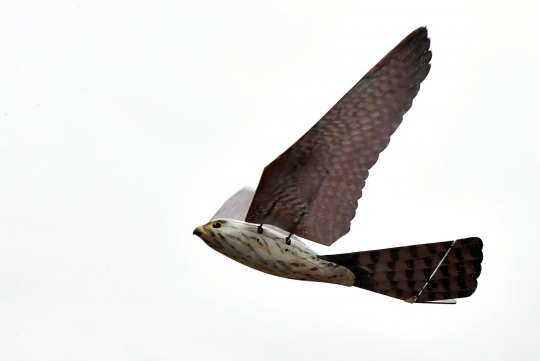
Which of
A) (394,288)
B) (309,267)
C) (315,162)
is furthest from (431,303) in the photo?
(315,162)

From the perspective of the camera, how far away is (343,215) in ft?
26.3

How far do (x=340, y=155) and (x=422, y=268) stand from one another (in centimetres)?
125

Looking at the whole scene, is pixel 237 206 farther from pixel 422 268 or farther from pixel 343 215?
pixel 422 268

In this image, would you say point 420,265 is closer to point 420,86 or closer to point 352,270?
point 352,270

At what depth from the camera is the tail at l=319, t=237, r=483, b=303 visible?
7.97 meters

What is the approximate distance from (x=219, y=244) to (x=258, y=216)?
0.48 metres

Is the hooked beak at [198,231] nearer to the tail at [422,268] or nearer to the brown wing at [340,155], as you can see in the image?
the brown wing at [340,155]

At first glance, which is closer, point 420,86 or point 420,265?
point 420,86

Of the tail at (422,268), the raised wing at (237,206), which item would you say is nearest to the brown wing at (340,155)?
the tail at (422,268)

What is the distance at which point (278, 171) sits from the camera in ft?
25.7

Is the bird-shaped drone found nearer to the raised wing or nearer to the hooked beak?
the hooked beak

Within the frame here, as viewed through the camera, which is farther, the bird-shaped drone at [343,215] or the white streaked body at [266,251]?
the white streaked body at [266,251]

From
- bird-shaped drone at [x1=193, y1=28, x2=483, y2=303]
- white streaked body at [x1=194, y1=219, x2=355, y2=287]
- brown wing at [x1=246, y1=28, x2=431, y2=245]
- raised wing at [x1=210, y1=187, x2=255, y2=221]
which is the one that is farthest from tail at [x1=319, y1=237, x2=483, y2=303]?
raised wing at [x1=210, y1=187, x2=255, y2=221]

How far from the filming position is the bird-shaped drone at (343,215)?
7574mm
